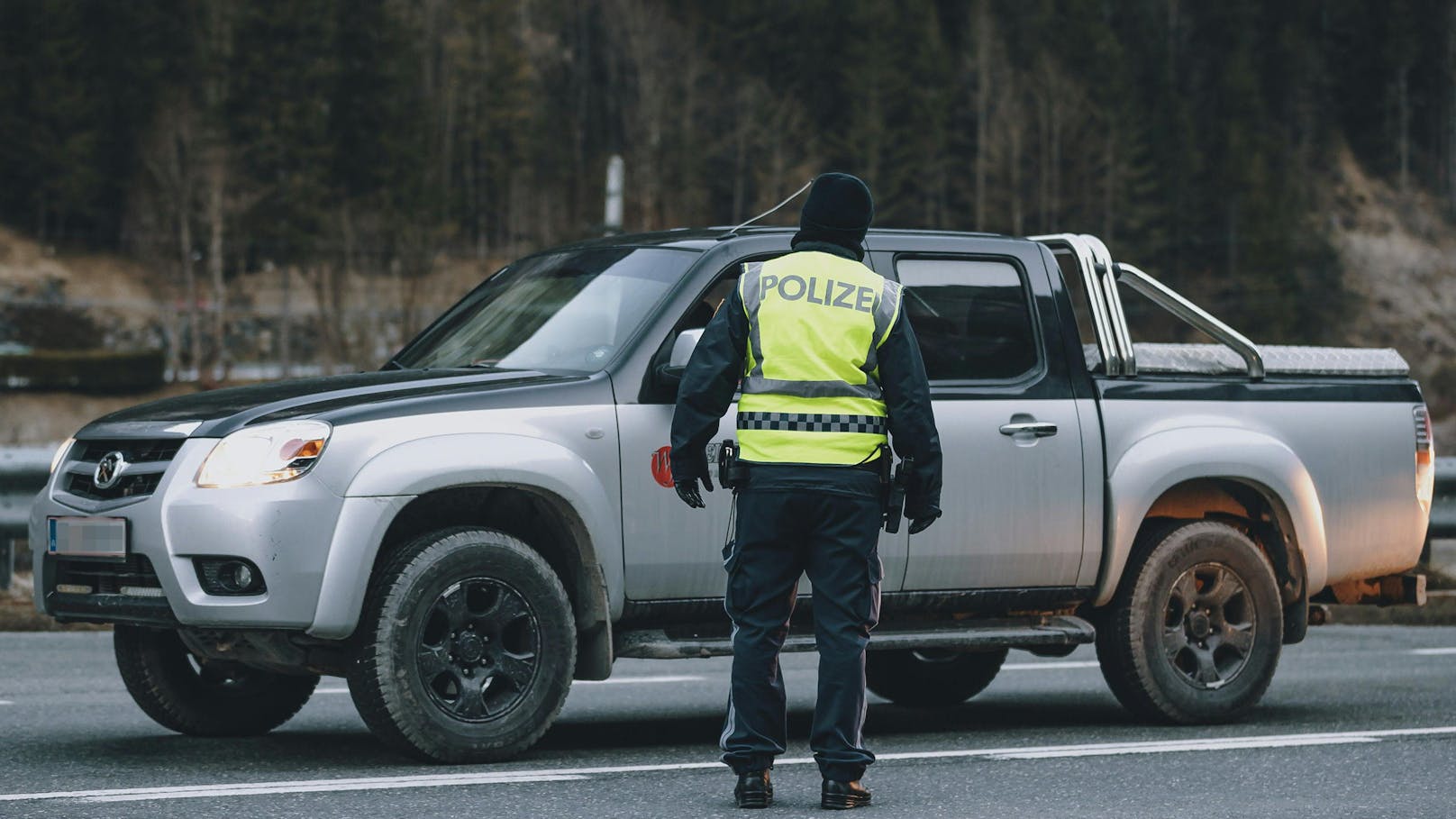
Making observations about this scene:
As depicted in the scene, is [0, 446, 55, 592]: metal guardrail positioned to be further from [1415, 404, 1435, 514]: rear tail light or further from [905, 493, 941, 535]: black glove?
[905, 493, 941, 535]: black glove

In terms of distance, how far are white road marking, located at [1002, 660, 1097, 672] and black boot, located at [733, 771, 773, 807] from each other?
485cm

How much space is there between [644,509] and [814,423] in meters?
1.37

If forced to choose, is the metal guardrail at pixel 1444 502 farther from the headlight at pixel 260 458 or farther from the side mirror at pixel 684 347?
the headlight at pixel 260 458

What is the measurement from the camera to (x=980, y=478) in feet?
25.3

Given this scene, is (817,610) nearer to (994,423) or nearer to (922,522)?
(922,522)

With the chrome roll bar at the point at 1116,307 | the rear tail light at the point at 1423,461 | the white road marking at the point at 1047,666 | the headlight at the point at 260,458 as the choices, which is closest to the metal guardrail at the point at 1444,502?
the white road marking at the point at 1047,666

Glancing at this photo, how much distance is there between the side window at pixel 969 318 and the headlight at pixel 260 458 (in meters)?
2.33

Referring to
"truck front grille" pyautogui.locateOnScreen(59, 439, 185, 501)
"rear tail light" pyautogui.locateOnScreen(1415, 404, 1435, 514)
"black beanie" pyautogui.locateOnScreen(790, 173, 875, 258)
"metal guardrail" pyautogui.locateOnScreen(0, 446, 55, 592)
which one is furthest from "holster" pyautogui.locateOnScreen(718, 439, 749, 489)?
"metal guardrail" pyautogui.locateOnScreen(0, 446, 55, 592)

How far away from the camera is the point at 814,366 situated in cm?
582

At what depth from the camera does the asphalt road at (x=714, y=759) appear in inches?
237

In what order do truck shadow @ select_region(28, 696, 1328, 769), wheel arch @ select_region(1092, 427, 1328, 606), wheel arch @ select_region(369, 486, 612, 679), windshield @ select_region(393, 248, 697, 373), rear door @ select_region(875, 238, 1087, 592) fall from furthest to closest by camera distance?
wheel arch @ select_region(1092, 427, 1328, 606) → rear door @ select_region(875, 238, 1087, 592) → windshield @ select_region(393, 248, 697, 373) → wheel arch @ select_region(369, 486, 612, 679) → truck shadow @ select_region(28, 696, 1328, 769)

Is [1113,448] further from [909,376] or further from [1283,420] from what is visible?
[909,376]

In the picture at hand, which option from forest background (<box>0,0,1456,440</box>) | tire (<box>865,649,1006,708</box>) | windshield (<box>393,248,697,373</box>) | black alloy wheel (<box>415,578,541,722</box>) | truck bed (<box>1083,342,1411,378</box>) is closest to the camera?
black alloy wheel (<box>415,578,541,722</box>)

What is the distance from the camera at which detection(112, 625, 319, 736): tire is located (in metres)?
7.43
